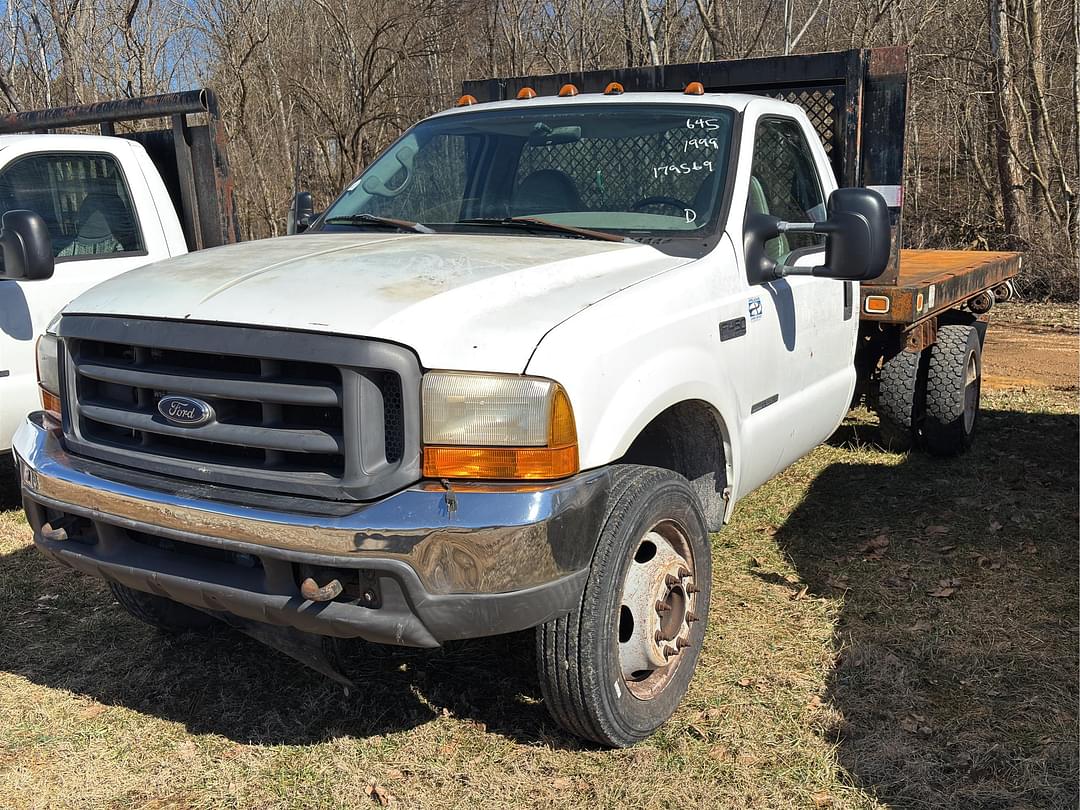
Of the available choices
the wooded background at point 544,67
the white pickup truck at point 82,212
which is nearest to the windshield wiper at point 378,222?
the white pickup truck at point 82,212

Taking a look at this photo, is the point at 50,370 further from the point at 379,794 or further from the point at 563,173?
the point at 563,173

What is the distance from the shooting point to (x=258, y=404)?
2939mm

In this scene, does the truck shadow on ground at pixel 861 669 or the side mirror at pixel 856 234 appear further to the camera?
the side mirror at pixel 856 234

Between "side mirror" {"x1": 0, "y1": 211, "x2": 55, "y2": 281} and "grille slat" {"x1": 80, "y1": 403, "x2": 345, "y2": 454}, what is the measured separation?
218 centimetres

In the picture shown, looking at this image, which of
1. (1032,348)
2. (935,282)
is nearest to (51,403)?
(935,282)

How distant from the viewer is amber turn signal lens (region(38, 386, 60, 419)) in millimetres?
3492

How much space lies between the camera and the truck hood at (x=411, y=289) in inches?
108

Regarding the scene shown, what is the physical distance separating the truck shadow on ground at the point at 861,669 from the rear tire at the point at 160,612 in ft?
0.24

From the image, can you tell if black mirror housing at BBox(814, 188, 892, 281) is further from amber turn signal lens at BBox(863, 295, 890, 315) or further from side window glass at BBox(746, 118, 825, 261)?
amber turn signal lens at BBox(863, 295, 890, 315)

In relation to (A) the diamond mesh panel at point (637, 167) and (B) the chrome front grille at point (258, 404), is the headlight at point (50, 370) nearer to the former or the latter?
(B) the chrome front grille at point (258, 404)

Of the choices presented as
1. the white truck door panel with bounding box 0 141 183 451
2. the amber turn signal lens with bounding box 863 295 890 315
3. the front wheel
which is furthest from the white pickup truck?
the amber turn signal lens with bounding box 863 295 890 315

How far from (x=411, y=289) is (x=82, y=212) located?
384 cm

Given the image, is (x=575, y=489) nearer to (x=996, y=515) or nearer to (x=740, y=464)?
(x=740, y=464)

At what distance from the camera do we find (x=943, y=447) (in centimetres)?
668
